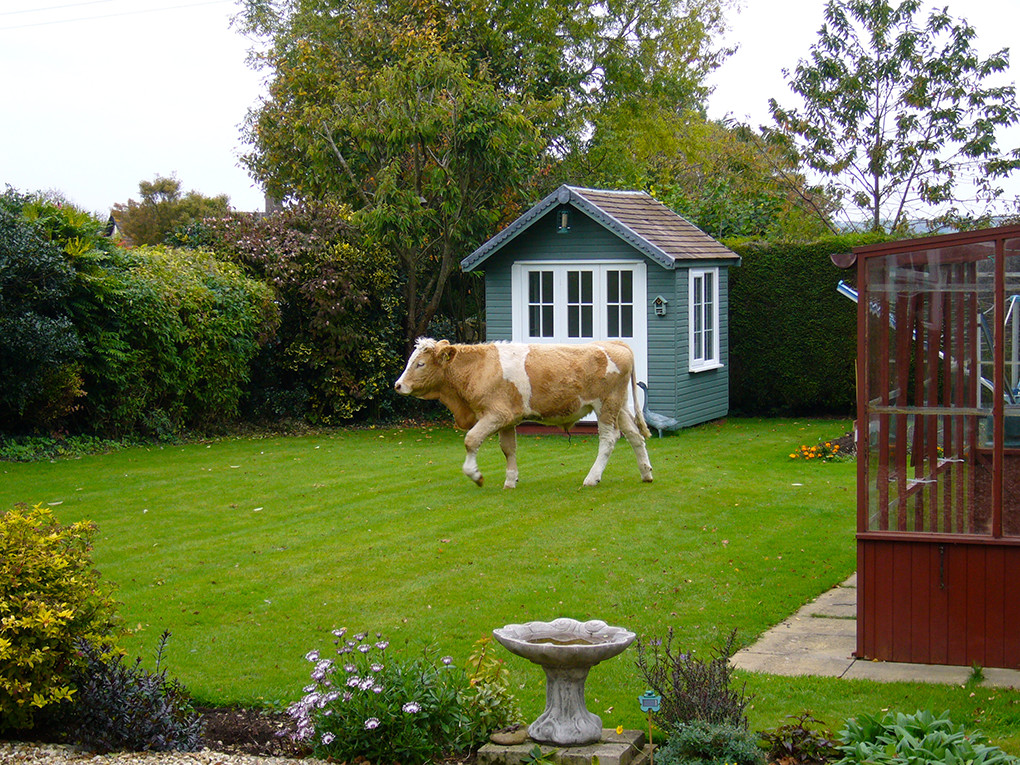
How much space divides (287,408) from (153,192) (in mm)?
22484

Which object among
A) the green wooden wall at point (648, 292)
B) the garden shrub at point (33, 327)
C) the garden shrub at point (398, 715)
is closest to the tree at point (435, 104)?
the green wooden wall at point (648, 292)

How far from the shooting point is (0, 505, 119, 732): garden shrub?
17.6 feet

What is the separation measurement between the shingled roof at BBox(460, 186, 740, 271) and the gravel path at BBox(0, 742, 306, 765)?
12886 millimetres

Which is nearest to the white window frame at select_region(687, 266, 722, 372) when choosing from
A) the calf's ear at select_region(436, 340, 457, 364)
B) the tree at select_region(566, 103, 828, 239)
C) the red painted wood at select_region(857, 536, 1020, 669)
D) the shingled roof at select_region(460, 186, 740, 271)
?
the shingled roof at select_region(460, 186, 740, 271)

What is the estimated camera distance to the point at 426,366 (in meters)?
12.7

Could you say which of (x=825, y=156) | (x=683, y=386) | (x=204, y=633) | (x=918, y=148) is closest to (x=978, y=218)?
(x=918, y=148)

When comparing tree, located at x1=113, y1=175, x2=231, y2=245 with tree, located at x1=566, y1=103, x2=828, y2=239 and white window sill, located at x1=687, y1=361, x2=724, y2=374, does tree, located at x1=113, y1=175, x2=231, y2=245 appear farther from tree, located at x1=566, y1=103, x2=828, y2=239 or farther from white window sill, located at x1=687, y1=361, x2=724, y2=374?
white window sill, located at x1=687, y1=361, x2=724, y2=374

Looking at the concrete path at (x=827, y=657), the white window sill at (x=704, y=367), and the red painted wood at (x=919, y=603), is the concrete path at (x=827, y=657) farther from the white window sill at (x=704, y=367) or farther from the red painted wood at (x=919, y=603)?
the white window sill at (x=704, y=367)

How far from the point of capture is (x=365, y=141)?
1919 centimetres

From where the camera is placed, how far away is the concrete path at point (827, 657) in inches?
254

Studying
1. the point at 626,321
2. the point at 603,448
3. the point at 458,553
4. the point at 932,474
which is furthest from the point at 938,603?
the point at 626,321

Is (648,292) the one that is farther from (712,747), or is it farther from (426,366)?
(712,747)

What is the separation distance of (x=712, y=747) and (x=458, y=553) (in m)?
5.04

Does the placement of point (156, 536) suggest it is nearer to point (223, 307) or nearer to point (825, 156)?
point (223, 307)
